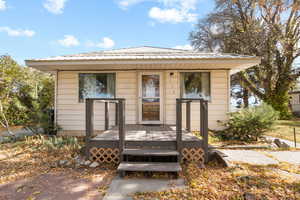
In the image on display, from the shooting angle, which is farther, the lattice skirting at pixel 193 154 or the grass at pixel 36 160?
the lattice skirting at pixel 193 154

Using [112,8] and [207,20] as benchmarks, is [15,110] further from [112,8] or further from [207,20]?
[207,20]

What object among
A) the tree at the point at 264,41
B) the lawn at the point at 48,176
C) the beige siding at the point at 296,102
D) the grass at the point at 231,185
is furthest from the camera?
the beige siding at the point at 296,102

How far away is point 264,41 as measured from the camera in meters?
10.9

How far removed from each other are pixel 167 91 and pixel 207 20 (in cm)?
1057

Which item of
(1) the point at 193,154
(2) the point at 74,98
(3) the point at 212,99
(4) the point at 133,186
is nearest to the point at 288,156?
(1) the point at 193,154

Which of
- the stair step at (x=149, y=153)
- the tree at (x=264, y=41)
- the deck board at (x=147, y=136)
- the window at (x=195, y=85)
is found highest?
the tree at (x=264, y=41)

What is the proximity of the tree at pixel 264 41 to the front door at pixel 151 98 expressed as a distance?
9.26m

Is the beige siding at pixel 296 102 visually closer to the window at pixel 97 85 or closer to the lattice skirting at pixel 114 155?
the lattice skirting at pixel 114 155

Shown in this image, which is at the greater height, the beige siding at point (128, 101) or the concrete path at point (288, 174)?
the beige siding at point (128, 101)

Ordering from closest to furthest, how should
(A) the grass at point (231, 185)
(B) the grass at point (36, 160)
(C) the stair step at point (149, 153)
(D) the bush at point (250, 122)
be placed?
(A) the grass at point (231, 185)
(B) the grass at point (36, 160)
(C) the stair step at point (149, 153)
(D) the bush at point (250, 122)

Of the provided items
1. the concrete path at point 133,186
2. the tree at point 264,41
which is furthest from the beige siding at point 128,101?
the tree at point 264,41

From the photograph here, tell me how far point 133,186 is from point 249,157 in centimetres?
272

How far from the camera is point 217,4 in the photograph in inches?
464

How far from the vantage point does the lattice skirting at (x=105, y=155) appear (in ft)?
10.6
